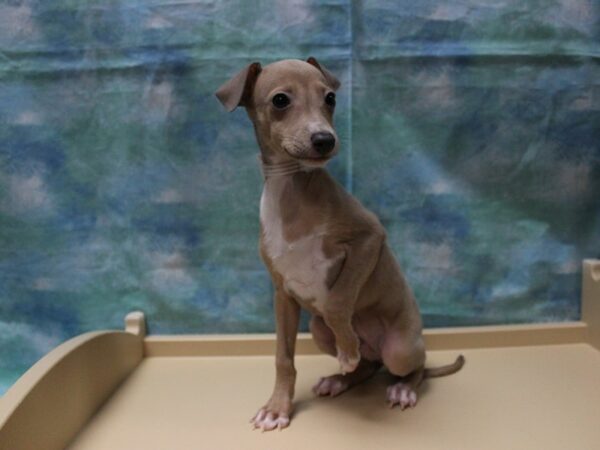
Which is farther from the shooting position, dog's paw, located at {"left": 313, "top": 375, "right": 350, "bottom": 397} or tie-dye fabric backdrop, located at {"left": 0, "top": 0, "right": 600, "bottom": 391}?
tie-dye fabric backdrop, located at {"left": 0, "top": 0, "right": 600, "bottom": 391}

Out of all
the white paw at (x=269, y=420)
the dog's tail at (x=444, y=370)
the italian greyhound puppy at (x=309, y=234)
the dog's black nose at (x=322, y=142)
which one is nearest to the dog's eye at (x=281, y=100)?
the italian greyhound puppy at (x=309, y=234)

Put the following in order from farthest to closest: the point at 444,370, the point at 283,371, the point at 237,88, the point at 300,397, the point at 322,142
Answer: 1. the point at 444,370
2. the point at 300,397
3. the point at 283,371
4. the point at 237,88
5. the point at 322,142

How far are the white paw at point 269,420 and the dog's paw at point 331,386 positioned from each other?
0.16 m

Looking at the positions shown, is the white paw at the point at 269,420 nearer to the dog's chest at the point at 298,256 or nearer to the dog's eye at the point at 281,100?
the dog's chest at the point at 298,256

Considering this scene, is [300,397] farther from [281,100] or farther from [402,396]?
[281,100]

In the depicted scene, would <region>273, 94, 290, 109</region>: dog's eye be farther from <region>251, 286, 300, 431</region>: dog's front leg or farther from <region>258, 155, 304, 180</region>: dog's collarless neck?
<region>251, 286, 300, 431</region>: dog's front leg

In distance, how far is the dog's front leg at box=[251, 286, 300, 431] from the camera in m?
1.29

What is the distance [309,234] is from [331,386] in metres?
0.44

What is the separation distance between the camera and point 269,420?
1.28 m

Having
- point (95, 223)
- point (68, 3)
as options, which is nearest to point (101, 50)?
point (68, 3)

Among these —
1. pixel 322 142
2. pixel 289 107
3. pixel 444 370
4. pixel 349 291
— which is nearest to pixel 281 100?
pixel 289 107

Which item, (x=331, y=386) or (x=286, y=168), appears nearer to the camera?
(x=286, y=168)

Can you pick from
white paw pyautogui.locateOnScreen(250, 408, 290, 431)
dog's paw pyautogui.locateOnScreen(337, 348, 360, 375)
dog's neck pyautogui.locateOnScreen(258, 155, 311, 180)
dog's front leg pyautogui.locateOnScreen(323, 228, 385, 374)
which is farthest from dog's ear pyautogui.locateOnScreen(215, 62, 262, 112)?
white paw pyautogui.locateOnScreen(250, 408, 290, 431)

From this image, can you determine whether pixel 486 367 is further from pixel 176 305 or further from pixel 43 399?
pixel 43 399
